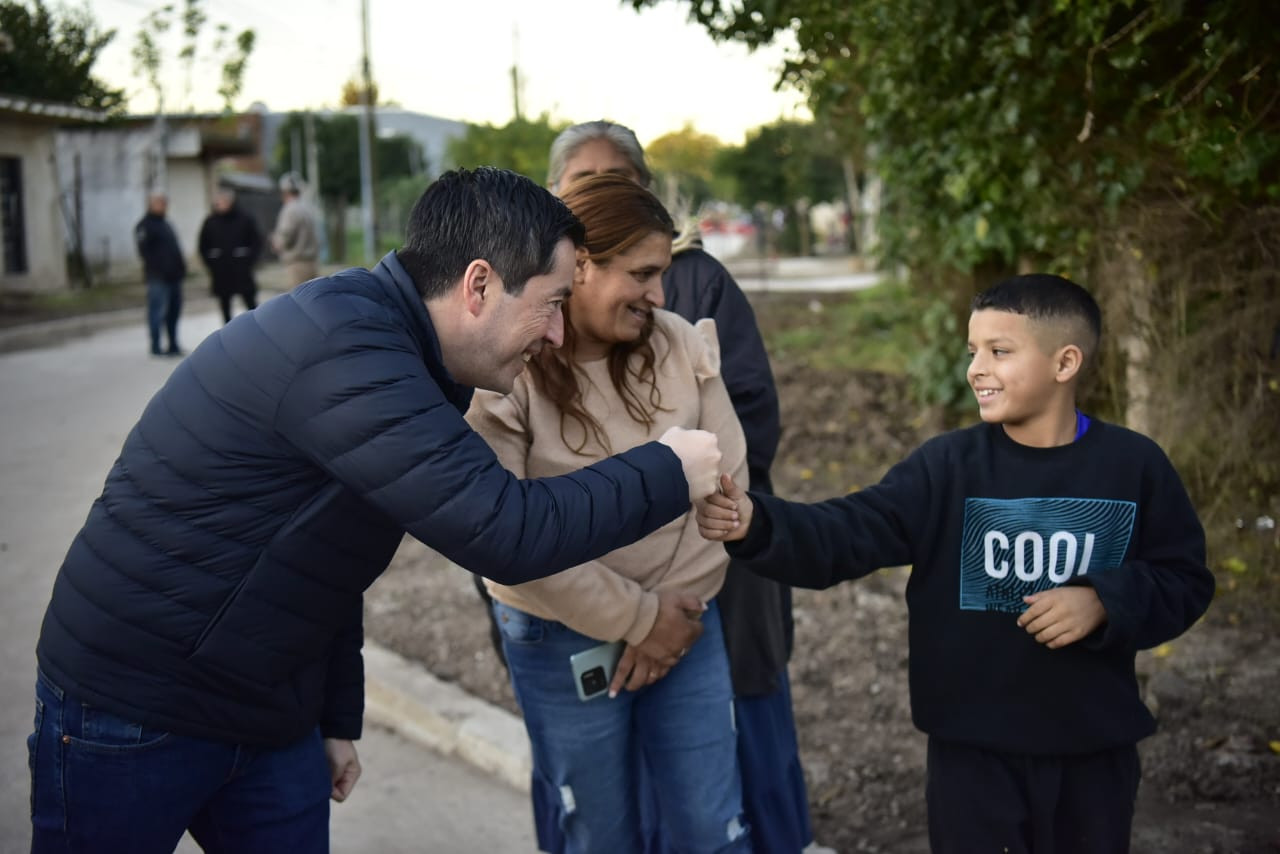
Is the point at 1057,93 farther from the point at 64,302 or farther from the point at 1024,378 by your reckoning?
the point at 64,302

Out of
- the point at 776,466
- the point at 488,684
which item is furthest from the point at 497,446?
the point at 776,466

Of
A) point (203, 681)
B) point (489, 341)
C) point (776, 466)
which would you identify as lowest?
point (776, 466)

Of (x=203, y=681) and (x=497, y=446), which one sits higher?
(x=497, y=446)

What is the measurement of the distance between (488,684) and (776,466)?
136 inches

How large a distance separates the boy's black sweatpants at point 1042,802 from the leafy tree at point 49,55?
22.9m

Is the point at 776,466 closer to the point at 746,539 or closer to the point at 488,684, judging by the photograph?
the point at 488,684

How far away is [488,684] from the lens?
5.07 m

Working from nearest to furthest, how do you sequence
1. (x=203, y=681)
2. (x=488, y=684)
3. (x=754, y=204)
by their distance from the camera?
1. (x=203, y=681)
2. (x=488, y=684)
3. (x=754, y=204)

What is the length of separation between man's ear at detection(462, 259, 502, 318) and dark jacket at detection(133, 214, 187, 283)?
13.0m

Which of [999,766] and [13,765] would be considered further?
[13,765]

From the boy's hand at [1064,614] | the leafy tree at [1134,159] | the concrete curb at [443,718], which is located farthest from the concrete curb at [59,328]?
the boy's hand at [1064,614]

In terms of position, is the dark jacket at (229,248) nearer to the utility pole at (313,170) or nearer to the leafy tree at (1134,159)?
the leafy tree at (1134,159)

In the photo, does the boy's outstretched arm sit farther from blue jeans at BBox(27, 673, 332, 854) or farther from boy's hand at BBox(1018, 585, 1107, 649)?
blue jeans at BBox(27, 673, 332, 854)

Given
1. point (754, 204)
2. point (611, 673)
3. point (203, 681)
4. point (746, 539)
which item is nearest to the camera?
point (203, 681)
